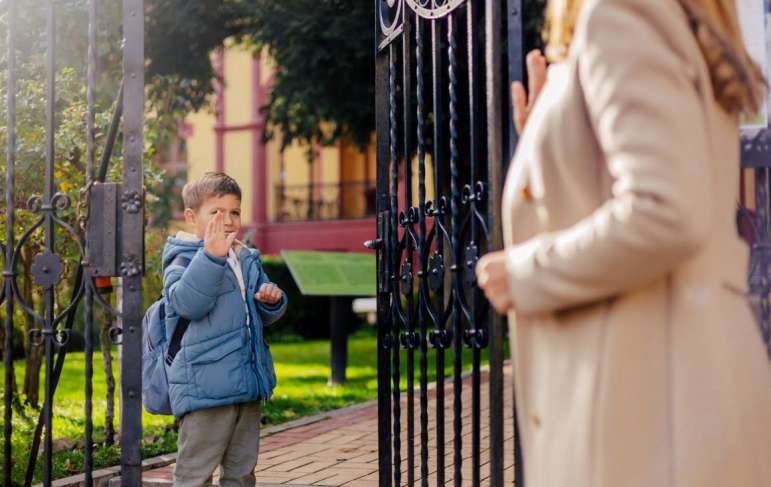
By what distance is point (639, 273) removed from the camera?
2.00 m

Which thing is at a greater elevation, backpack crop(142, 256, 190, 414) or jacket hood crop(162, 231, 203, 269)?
jacket hood crop(162, 231, 203, 269)

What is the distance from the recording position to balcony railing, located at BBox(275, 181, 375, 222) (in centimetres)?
2886

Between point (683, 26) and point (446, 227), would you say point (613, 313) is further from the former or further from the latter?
point (446, 227)

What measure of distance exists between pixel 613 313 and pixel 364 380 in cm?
956

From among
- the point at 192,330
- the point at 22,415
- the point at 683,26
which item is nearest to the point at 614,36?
the point at 683,26

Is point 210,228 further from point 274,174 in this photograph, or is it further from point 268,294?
point 274,174

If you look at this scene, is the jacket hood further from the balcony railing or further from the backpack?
the balcony railing

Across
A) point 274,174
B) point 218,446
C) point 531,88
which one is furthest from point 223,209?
point 274,174

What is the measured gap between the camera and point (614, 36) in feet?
6.59

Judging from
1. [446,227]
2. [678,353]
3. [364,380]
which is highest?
[446,227]

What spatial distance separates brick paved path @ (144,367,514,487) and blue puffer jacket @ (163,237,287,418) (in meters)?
1.54

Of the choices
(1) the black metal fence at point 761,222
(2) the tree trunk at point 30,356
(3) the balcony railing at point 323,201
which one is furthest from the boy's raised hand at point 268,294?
(3) the balcony railing at point 323,201

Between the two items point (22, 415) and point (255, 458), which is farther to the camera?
point (22, 415)

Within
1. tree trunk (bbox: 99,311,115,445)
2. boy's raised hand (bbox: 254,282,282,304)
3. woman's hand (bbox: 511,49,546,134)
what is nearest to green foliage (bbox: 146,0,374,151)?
tree trunk (bbox: 99,311,115,445)
